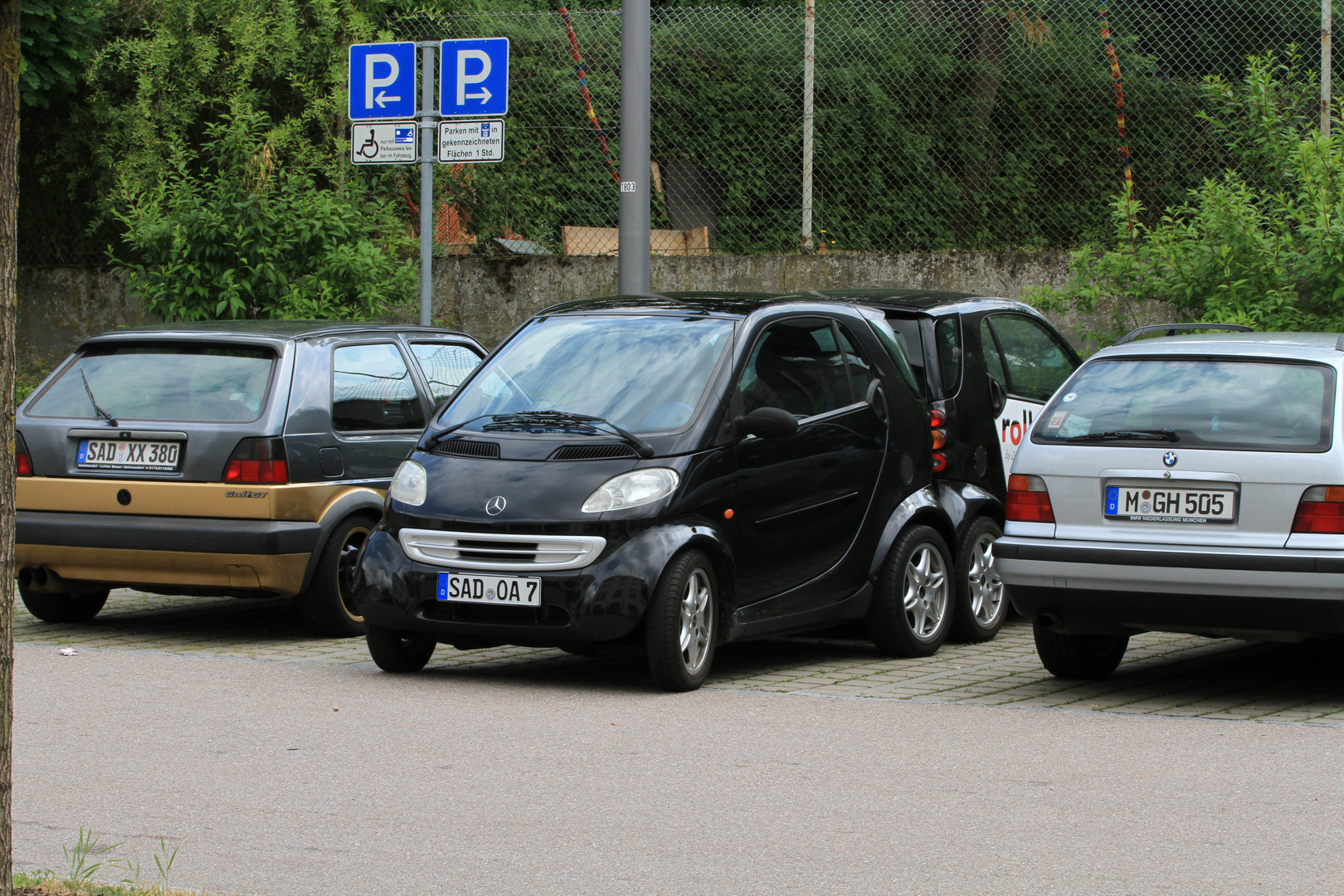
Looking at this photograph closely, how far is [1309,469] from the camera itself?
22.7 ft

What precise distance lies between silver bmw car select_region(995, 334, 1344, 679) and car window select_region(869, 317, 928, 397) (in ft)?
4.73

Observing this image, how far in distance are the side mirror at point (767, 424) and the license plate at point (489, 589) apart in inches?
48.0

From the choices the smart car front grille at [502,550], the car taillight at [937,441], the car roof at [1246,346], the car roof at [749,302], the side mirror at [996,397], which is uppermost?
the car roof at [749,302]

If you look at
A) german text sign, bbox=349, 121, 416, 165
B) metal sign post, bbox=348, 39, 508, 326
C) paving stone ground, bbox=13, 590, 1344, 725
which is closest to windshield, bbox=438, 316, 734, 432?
paving stone ground, bbox=13, 590, 1344, 725

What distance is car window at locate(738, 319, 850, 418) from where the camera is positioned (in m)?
8.29

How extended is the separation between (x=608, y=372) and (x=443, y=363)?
2347mm

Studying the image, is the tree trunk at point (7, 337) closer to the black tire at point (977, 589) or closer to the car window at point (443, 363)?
the black tire at point (977, 589)

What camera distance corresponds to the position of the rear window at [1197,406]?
712 centimetres

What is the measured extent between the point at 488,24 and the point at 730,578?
9078 mm

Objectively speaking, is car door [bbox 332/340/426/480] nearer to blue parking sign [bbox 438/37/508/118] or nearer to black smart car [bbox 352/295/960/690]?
black smart car [bbox 352/295/960/690]

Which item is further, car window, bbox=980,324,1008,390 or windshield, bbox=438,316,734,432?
car window, bbox=980,324,1008,390

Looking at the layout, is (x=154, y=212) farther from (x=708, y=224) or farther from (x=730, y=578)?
(x=730, y=578)

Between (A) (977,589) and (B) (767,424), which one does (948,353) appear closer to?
(A) (977,589)

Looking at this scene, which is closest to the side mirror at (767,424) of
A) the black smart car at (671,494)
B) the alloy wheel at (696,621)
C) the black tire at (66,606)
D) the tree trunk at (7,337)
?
the black smart car at (671,494)
